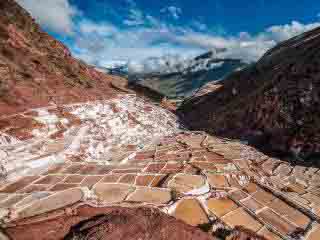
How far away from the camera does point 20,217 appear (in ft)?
49.3

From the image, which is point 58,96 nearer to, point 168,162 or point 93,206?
point 168,162

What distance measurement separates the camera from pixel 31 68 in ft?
152

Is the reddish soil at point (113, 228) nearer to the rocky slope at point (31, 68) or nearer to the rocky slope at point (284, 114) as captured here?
the rocky slope at point (31, 68)

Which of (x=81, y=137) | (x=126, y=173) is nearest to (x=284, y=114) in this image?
(x=126, y=173)

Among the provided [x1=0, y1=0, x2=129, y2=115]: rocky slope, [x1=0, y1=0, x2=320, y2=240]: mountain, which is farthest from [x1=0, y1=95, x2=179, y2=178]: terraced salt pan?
[x1=0, y1=0, x2=129, y2=115]: rocky slope

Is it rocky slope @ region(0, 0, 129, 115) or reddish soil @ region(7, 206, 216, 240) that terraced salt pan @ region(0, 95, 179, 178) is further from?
reddish soil @ region(7, 206, 216, 240)

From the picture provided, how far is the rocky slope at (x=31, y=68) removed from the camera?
36.9 metres

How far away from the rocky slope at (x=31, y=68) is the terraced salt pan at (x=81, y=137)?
3.22 m

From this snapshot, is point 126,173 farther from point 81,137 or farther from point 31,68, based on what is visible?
point 31,68

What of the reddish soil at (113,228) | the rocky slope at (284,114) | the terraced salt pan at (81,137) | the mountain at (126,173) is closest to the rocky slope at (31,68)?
the mountain at (126,173)

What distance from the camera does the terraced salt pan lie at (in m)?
24.6

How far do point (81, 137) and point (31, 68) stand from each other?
22781 millimetres

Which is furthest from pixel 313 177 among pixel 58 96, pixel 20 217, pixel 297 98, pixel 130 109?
pixel 58 96

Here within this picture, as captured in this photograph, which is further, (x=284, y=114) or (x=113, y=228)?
(x=284, y=114)
